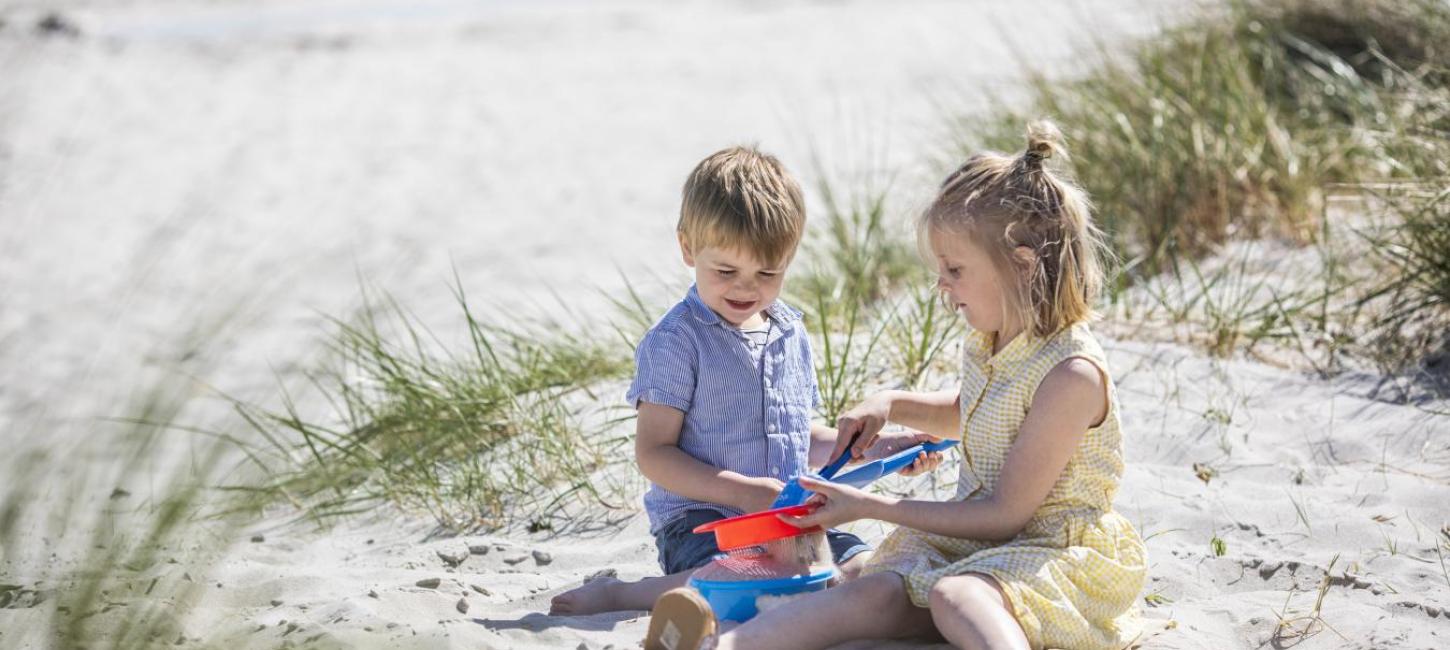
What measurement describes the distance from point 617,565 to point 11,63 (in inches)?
61.7

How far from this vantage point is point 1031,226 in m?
2.53

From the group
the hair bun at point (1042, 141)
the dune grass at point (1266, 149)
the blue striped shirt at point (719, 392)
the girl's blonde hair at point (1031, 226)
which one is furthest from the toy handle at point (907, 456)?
the dune grass at point (1266, 149)

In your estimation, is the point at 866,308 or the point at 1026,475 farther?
the point at 866,308

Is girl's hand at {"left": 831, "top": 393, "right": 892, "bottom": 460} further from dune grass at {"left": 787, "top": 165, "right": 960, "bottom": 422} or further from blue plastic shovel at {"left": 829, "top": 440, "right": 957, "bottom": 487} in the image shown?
dune grass at {"left": 787, "top": 165, "right": 960, "bottom": 422}

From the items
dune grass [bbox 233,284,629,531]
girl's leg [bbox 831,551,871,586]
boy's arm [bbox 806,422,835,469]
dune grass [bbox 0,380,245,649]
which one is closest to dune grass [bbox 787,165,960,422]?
boy's arm [bbox 806,422,835,469]

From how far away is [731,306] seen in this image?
9.21ft

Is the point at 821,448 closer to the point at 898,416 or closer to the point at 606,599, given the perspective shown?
the point at 898,416

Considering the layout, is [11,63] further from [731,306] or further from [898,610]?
[898,610]

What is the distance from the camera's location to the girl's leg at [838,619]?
2.46 m

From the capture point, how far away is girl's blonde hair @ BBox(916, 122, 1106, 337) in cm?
252

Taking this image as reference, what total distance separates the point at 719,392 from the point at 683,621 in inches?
21.8

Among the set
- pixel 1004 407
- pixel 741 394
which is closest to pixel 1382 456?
pixel 1004 407

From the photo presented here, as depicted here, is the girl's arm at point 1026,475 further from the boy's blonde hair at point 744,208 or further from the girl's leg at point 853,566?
the boy's blonde hair at point 744,208

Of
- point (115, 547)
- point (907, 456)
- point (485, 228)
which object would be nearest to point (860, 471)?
point (907, 456)
